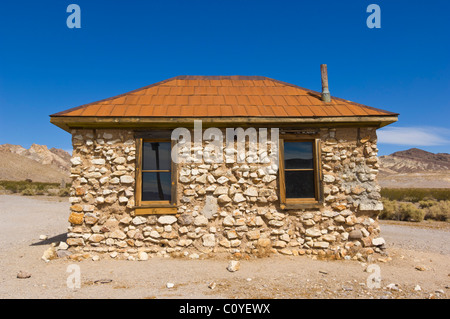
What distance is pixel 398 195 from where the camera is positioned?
26.5 metres

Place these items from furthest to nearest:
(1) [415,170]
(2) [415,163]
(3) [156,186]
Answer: (2) [415,163]
(1) [415,170]
(3) [156,186]

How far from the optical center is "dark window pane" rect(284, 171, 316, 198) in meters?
6.37

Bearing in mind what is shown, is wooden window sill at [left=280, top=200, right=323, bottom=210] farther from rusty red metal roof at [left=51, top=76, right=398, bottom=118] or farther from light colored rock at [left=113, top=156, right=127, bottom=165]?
light colored rock at [left=113, top=156, right=127, bottom=165]

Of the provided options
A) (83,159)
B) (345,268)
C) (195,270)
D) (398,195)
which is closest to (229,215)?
(195,270)

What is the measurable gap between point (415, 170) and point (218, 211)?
90956 millimetres

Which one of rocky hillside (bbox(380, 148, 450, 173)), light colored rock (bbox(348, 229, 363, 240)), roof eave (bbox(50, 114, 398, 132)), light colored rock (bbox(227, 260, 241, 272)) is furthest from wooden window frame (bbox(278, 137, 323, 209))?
rocky hillside (bbox(380, 148, 450, 173))

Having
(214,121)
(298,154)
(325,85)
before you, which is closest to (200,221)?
(214,121)

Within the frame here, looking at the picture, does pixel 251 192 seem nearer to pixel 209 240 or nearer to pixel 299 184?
pixel 299 184

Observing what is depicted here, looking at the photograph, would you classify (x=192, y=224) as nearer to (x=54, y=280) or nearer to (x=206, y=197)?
(x=206, y=197)

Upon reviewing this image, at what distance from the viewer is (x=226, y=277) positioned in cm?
499

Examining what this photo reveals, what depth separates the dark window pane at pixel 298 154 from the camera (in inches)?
253

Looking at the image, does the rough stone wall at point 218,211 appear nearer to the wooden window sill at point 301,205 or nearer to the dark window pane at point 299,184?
the wooden window sill at point 301,205

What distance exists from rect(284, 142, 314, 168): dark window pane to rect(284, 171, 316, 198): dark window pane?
0.57 ft

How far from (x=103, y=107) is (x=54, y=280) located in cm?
351
